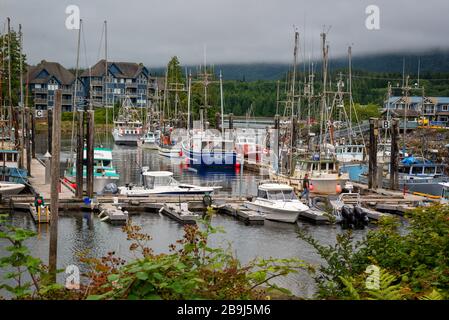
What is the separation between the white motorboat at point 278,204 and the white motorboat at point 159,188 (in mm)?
5062

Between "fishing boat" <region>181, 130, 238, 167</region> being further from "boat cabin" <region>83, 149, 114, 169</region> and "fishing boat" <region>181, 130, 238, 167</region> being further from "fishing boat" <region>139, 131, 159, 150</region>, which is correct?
"fishing boat" <region>139, 131, 159, 150</region>

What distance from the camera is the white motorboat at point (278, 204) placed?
35.2 meters

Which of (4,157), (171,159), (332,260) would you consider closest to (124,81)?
(171,159)

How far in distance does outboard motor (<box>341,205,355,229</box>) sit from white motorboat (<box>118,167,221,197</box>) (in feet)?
30.5

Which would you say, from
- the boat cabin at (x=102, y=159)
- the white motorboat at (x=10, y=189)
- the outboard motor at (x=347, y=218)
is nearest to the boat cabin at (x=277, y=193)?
the outboard motor at (x=347, y=218)

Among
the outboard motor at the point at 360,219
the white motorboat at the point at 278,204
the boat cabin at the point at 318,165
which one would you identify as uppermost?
the boat cabin at the point at 318,165

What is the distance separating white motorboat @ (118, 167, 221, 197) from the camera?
134ft

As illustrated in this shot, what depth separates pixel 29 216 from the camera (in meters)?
34.4

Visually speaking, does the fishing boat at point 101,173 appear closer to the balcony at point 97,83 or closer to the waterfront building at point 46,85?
the balcony at point 97,83

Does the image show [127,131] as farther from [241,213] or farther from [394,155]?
[241,213]

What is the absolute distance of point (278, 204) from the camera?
117 feet

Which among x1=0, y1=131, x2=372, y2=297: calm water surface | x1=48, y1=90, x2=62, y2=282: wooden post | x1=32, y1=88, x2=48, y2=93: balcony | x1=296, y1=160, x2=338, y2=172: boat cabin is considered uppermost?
A: x1=32, y1=88, x2=48, y2=93: balcony

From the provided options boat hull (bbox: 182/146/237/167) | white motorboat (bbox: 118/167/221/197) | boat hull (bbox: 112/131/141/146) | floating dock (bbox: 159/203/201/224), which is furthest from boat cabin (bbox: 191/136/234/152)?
boat hull (bbox: 112/131/141/146)

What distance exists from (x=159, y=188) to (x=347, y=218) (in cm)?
1245
